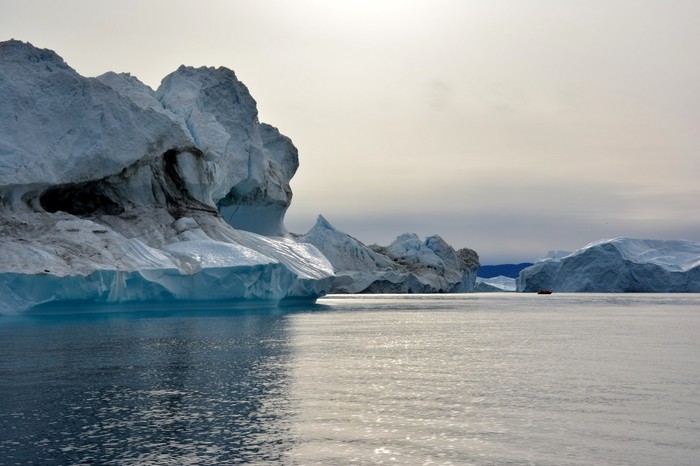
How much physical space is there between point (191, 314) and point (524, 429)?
24.9 m

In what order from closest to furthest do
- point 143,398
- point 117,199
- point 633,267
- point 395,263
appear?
point 143,398 < point 117,199 < point 395,263 < point 633,267

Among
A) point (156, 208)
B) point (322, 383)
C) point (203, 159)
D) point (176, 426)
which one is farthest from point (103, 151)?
point (176, 426)

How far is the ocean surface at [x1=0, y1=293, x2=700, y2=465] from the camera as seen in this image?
796 centimetres

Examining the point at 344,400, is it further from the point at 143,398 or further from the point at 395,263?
the point at 395,263

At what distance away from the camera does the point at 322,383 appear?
1247 cm

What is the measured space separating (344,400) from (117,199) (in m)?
27.1

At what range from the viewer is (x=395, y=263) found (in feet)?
255

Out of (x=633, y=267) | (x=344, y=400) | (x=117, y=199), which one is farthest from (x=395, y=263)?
(x=344, y=400)

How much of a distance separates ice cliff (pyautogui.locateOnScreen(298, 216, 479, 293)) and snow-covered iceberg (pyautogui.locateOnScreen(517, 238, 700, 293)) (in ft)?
41.9

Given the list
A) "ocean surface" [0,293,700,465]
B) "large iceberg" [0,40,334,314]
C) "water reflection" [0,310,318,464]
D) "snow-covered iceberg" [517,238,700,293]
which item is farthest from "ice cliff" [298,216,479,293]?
"water reflection" [0,310,318,464]

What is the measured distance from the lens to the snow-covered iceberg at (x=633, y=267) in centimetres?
7919

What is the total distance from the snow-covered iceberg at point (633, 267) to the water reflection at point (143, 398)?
2621 inches

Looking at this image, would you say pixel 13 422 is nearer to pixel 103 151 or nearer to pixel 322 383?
pixel 322 383

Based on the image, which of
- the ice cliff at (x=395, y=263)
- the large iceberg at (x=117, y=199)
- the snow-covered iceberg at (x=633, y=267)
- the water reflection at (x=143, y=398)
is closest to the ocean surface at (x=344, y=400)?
the water reflection at (x=143, y=398)
